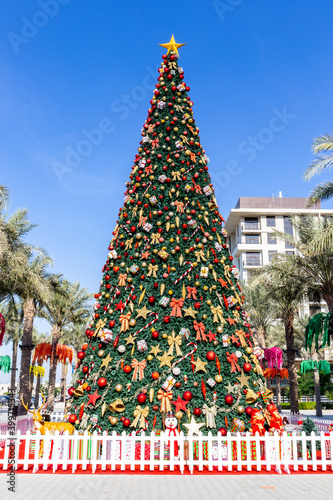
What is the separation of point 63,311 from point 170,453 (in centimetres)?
2114

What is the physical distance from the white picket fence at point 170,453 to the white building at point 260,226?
56.4 m

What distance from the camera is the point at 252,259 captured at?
6494 centimetres

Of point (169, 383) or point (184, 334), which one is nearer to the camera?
point (169, 383)

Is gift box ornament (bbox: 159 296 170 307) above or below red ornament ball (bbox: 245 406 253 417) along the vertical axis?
above

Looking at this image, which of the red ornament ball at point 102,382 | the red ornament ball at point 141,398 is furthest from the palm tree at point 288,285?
the red ornament ball at point 102,382

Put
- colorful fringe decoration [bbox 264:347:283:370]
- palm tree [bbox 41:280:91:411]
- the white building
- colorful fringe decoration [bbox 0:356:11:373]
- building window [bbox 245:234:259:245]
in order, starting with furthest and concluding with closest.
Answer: building window [bbox 245:234:259:245]
the white building
colorful fringe decoration [bbox 0:356:11:373]
palm tree [bbox 41:280:91:411]
colorful fringe decoration [bbox 264:347:283:370]

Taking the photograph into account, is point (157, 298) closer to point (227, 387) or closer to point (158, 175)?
point (227, 387)

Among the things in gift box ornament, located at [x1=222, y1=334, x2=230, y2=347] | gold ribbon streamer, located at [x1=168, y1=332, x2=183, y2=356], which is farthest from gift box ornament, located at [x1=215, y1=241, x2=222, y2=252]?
gold ribbon streamer, located at [x1=168, y1=332, x2=183, y2=356]

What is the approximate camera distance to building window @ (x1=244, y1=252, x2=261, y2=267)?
6444 cm

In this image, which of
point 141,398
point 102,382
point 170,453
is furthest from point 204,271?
point 170,453

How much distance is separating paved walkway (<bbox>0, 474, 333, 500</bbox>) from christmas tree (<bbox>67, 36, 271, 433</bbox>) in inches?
51.2

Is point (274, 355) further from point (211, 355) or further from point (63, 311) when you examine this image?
point (211, 355)

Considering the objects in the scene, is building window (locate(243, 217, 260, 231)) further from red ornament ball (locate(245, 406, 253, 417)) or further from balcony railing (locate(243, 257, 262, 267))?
red ornament ball (locate(245, 406, 253, 417))

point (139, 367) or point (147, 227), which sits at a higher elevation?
point (147, 227)
